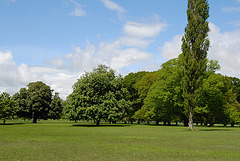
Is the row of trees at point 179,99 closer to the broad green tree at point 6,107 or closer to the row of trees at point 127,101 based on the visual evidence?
the row of trees at point 127,101

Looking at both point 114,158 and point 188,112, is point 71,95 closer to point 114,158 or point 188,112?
point 188,112

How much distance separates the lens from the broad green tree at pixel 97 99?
53938 millimetres

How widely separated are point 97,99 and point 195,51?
24252 mm

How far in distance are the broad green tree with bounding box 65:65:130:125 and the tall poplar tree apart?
59.6 feet

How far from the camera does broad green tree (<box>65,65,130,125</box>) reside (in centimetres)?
5394

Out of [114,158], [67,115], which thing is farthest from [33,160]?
[67,115]

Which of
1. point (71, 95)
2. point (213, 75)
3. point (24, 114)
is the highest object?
point (213, 75)

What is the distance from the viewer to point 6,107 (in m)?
67.8

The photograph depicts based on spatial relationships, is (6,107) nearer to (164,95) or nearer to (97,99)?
(97,99)

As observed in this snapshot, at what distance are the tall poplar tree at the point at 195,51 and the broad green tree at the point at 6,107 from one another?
48.9 metres

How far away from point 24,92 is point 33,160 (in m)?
73.7

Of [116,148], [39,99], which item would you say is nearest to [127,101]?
[39,99]

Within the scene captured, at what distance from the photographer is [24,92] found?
8088cm

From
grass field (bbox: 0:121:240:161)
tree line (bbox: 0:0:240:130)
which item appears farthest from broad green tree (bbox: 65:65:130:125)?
grass field (bbox: 0:121:240:161)
